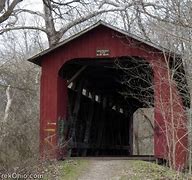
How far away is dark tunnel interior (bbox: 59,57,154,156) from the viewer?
632 inches

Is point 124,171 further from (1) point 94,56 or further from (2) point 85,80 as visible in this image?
(2) point 85,80

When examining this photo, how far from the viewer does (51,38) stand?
81.9ft

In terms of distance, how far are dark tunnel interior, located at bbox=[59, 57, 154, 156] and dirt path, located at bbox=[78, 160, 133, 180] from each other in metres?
2.32

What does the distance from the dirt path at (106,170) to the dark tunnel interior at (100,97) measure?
7.63 ft

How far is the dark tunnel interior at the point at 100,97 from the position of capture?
52.7 feet

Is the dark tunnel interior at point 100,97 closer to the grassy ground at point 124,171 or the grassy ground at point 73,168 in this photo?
the grassy ground at point 73,168

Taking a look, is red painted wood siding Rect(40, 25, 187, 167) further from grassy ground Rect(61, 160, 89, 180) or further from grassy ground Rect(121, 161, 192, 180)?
grassy ground Rect(121, 161, 192, 180)

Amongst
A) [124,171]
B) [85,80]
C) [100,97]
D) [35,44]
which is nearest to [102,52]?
[85,80]

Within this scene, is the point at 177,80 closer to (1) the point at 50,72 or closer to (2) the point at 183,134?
(2) the point at 183,134

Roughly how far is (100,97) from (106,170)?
9.05 metres

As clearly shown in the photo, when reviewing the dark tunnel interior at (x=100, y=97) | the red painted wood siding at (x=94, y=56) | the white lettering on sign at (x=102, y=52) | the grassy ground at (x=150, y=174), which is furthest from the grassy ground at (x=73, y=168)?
the white lettering on sign at (x=102, y=52)

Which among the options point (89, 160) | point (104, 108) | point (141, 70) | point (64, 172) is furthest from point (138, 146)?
point (64, 172)

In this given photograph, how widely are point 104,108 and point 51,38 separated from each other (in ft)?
19.3

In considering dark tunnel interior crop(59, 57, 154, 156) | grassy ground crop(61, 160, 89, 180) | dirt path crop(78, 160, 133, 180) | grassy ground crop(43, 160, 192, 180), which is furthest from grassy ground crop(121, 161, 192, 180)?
dark tunnel interior crop(59, 57, 154, 156)
